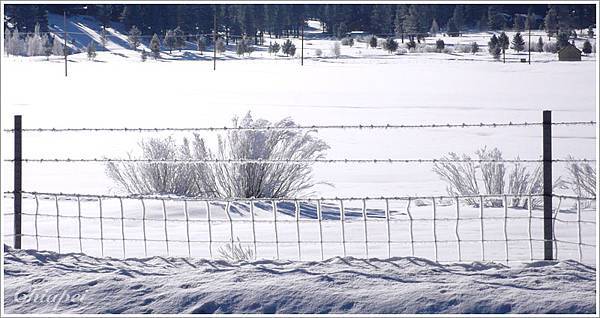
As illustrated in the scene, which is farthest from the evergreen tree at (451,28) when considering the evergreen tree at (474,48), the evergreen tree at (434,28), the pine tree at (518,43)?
the pine tree at (518,43)

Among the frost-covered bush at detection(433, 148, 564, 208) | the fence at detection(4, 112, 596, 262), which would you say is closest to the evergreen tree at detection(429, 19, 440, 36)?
the frost-covered bush at detection(433, 148, 564, 208)

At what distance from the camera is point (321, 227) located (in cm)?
781

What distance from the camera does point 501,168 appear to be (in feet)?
39.4

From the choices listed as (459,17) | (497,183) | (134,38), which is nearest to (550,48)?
(459,17)

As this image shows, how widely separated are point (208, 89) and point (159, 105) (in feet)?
26.0

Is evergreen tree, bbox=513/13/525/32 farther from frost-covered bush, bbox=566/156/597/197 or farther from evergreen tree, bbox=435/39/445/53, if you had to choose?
frost-covered bush, bbox=566/156/597/197

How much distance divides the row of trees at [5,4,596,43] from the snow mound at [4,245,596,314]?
7303 centimetres

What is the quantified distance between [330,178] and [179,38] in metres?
60.3

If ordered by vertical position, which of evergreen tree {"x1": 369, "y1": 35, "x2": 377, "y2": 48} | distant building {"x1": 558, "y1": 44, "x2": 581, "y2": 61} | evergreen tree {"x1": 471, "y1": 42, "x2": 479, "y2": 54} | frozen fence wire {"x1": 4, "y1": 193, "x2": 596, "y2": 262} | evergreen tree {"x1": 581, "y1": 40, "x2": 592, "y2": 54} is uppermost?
evergreen tree {"x1": 369, "y1": 35, "x2": 377, "y2": 48}

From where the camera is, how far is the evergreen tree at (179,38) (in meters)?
73.8

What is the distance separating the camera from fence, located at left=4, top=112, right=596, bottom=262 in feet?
22.8

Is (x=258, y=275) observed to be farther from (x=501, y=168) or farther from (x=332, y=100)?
(x=332, y=100)

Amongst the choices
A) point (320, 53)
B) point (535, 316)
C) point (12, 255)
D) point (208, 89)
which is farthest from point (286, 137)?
point (320, 53)

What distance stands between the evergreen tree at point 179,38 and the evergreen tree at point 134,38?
3.00 meters
